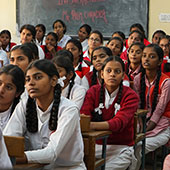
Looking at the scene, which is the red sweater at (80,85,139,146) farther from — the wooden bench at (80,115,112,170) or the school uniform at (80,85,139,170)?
the wooden bench at (80,115,112,170)

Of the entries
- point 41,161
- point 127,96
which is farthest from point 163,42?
point 41,161

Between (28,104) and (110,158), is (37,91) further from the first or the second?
(110,158)

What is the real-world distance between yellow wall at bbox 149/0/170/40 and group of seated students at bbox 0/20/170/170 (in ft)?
4.87

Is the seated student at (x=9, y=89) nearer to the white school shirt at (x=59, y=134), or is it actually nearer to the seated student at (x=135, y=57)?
the white school shirt at (x=59, y=134)

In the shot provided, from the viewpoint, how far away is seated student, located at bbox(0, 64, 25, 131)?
2191 millimetres

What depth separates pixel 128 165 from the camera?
2.68 m

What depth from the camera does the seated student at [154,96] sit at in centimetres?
329

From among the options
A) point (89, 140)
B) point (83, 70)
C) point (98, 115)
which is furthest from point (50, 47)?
point (89, 140)

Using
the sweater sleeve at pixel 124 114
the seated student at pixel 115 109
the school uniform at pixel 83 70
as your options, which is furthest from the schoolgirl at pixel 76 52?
the sweater sleeve at pixel 124 114

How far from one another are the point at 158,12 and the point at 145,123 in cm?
310

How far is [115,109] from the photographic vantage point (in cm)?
261

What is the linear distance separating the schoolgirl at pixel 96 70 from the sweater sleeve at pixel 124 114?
620mm

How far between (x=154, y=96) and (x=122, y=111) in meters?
0.87

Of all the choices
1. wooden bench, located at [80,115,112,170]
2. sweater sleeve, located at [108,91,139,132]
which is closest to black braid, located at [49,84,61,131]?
wooden bench, located at [80,115,112,170]
